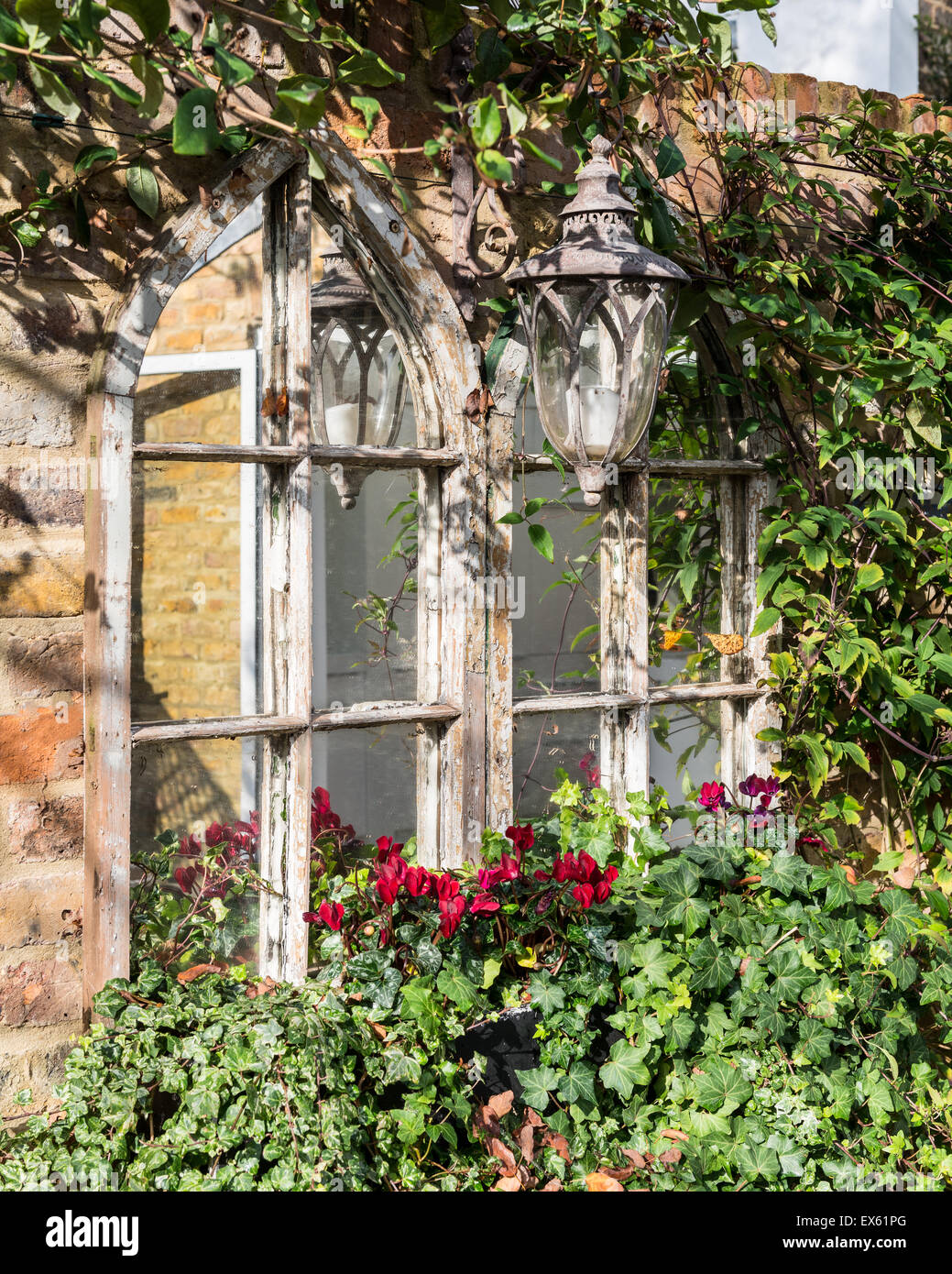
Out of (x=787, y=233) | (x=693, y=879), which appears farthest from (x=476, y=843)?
(x=787, y=233)

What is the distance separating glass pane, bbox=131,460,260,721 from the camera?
2.39 m

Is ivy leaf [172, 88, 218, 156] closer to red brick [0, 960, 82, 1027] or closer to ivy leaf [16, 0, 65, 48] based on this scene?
ivy leaf [16, 0, 65, 48]

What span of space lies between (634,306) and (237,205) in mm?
849

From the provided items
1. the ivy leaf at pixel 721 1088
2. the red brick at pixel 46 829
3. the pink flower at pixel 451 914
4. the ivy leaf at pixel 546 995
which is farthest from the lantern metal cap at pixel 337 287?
the ivy leaf at pixel 721 1088

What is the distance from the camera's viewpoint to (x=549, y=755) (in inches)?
117

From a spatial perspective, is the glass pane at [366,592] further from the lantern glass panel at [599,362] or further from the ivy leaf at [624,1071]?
the ivy leaf at [624,1071]

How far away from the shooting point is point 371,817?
108 inches

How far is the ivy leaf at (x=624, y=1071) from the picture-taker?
8.18 ft

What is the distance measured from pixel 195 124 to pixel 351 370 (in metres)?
0.67

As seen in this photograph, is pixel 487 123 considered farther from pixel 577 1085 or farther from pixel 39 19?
pixel 577 1085

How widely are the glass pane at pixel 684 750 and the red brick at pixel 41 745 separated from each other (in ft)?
5.10

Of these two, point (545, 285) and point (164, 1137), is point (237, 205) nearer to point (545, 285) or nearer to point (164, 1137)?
point (545, 285)

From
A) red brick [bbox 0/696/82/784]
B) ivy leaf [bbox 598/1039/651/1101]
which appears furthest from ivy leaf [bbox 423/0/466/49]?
ivy leaf [bbox 598/1039/651/1101]

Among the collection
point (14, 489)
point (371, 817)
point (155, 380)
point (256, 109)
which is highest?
point (256, 109)
